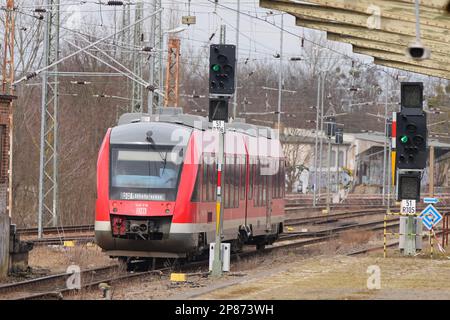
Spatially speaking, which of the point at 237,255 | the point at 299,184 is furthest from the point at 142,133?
the point at 299,184

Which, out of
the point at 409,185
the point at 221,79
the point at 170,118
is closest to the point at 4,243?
the point at 170,118

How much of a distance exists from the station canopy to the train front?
3913mm

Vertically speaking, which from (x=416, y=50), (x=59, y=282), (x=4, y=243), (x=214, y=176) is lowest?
(x=59, y=282)

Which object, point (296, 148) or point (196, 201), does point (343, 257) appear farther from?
point (296, 148)

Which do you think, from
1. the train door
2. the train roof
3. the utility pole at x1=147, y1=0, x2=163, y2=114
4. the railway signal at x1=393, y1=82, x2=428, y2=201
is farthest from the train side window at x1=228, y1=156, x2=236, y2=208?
the utility pole at x1=147, y1=0, x2=163, y2=114

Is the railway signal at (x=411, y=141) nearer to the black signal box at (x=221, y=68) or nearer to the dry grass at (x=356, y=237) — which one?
the black signal box at (x=221, y=68)

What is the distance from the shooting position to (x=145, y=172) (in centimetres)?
2253

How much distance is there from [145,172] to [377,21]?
19.2 feet

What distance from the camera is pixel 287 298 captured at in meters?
16.8

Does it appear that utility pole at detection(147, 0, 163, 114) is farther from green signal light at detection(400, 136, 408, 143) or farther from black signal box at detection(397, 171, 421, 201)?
green signal light at detection(400, 136, 408, 143)

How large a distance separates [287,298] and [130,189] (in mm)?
6449

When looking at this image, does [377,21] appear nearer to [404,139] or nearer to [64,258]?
[404,139]

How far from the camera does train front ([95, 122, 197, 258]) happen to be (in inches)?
877

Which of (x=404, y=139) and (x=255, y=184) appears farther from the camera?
(x=255, y=184)
